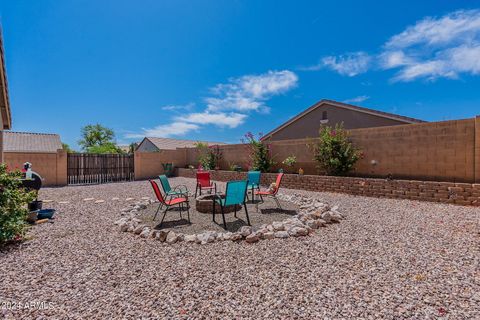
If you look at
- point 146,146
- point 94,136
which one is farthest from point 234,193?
Result: point 94,136

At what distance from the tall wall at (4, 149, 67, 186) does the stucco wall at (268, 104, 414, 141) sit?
14.3 meters

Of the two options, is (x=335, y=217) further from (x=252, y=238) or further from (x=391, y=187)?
(x=391, y=187)

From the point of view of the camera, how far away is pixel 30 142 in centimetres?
2081

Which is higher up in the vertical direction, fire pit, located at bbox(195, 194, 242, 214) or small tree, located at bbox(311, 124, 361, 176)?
small tree, located at bbox(311, 124, 361, 176)

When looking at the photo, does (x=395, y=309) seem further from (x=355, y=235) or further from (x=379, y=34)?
(x=379, y=34)

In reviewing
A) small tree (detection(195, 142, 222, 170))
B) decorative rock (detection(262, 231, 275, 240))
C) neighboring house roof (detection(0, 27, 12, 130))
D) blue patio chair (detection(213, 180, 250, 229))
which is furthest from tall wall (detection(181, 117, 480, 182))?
neighboring house roof (detection(0, 27, 12, 130))

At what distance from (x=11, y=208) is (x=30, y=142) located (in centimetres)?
2337

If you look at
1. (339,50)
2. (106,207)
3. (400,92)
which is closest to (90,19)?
(106,207)

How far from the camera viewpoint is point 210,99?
53.0ft

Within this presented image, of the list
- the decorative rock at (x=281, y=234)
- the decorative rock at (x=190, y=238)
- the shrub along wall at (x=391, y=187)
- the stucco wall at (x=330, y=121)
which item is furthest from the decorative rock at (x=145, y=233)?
the stucco wall at (x=330, y=121)

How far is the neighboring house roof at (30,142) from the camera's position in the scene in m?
19.5

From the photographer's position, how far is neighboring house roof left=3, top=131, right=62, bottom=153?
19.5m

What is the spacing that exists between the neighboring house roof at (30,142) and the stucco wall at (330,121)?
21159mm

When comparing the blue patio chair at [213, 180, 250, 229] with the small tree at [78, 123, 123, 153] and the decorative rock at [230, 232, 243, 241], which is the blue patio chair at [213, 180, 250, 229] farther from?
the small tree at [78, 123, 123, 153]
